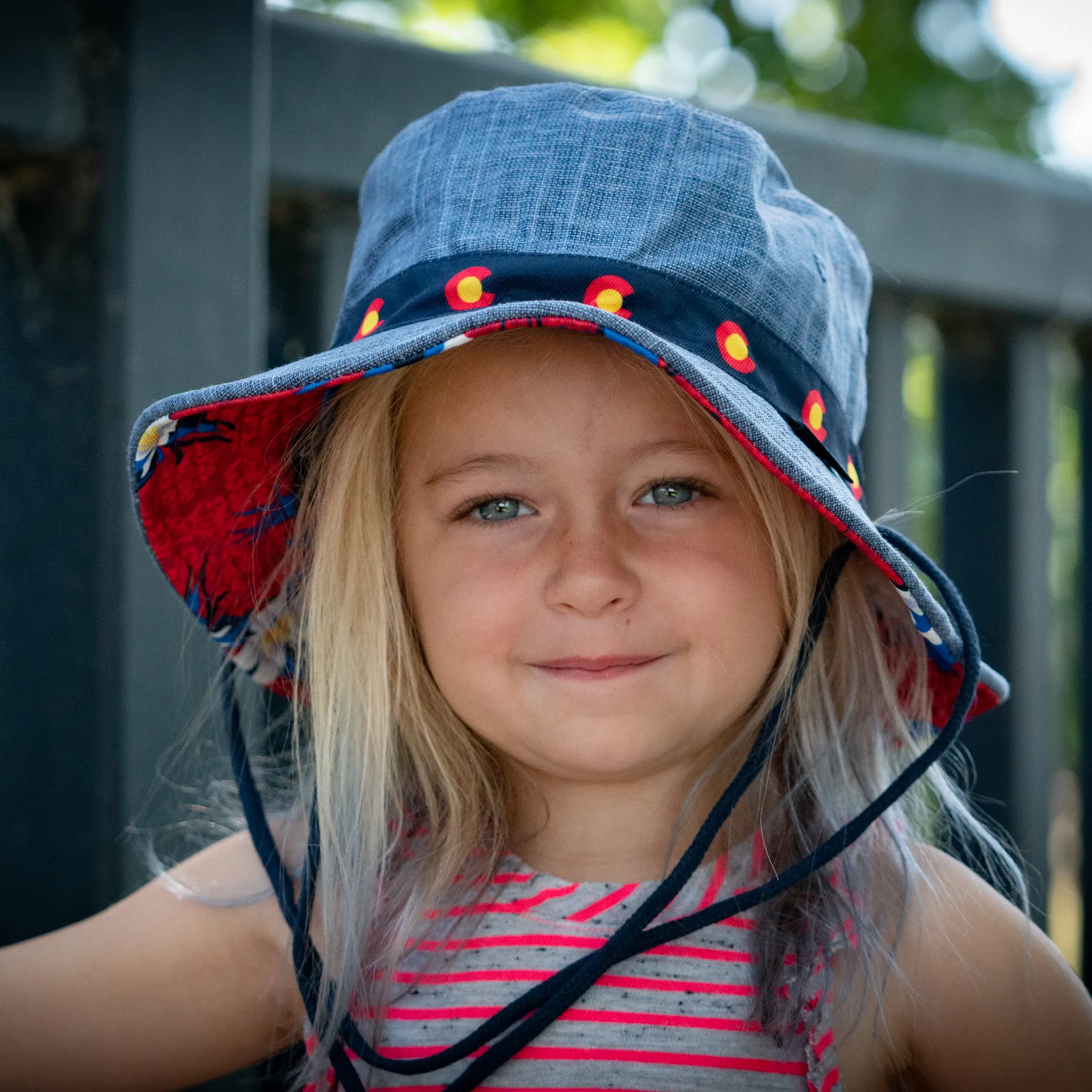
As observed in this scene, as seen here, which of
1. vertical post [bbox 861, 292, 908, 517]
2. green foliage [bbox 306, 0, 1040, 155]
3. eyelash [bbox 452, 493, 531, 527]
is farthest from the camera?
green foliage [bbox 306, 0, 1040, 155]

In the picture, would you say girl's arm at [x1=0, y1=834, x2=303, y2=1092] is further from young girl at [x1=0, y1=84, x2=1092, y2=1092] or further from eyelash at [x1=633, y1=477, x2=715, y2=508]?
eyelash at [x1=633, y1=477, x2=715, y2=508]

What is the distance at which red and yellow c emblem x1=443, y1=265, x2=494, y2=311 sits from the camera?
1.02m

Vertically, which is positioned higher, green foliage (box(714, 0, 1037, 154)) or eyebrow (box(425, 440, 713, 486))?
green foliage (box(714, 0, 1037, 154))

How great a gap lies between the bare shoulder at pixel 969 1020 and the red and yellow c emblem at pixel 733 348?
578 millimetres

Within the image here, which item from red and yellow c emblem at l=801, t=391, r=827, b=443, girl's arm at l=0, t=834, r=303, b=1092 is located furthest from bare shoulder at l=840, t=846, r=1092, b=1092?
girl's arm at l=0, t=834, r=303, b=1092

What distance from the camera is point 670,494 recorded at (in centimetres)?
118

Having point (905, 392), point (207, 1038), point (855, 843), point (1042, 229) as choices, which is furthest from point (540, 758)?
point (1042, 229)

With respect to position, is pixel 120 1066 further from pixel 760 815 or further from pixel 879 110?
pixel 879 110

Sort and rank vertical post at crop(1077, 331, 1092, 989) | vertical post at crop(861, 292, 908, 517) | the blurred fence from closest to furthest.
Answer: the blurred fence, vertical post at crop(861, 292, 908, 517), vertical post at crop(1077, 331, 1092, 989)

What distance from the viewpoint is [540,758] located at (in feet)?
3.95

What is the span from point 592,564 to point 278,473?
37 centimetres

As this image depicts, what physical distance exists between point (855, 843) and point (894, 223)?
0.92 m

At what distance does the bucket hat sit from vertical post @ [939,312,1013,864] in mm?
680

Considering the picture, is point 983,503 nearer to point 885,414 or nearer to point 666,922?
point 885,414
